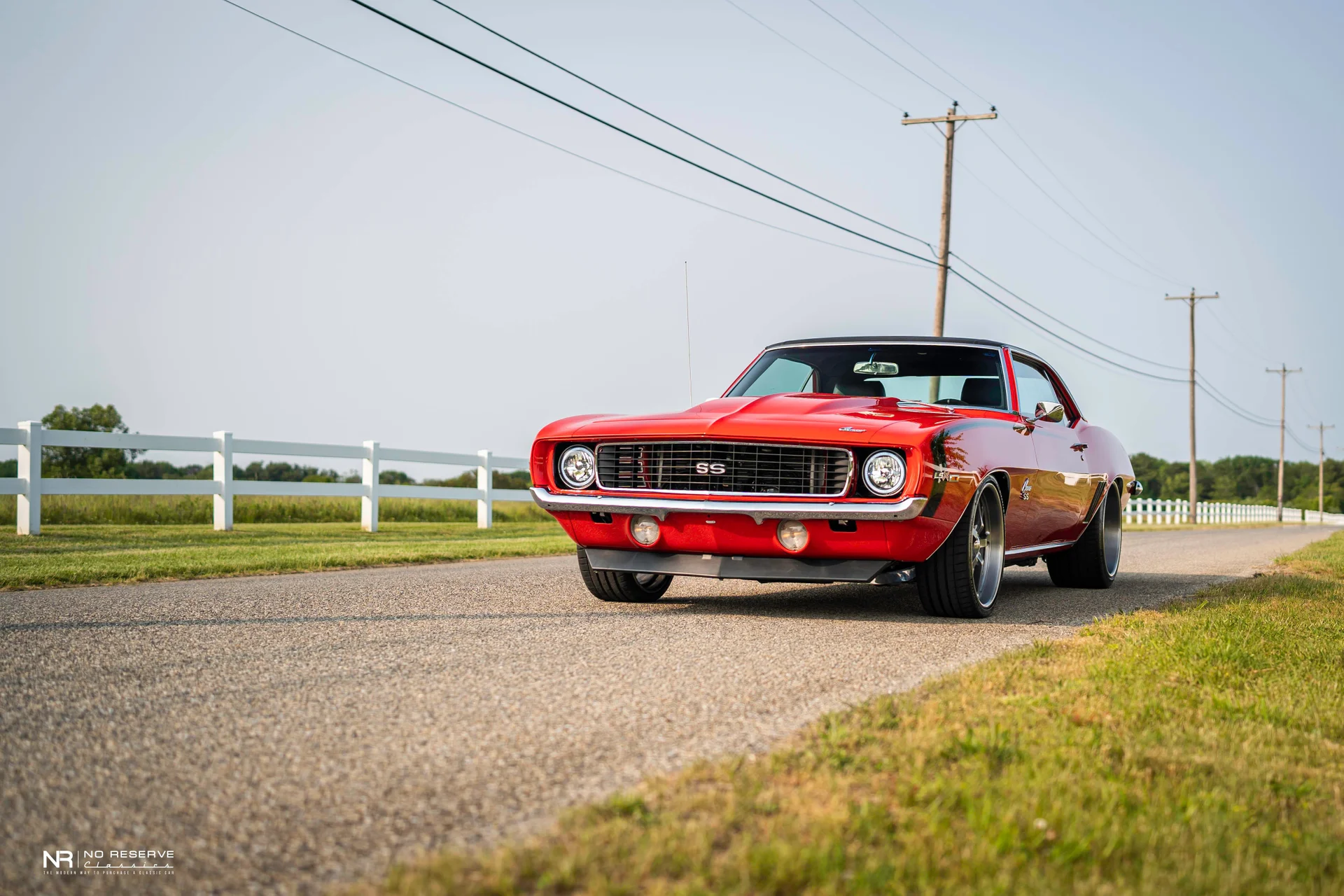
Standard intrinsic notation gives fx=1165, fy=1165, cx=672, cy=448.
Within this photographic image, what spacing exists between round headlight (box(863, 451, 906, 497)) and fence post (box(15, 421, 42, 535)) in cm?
999

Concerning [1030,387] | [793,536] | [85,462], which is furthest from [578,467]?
[85,462]

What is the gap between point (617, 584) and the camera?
6.56 metres

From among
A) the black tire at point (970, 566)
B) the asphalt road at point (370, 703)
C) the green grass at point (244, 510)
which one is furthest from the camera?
the green grass at point (244, 510)

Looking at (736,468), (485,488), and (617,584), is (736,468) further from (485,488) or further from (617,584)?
(485,488)

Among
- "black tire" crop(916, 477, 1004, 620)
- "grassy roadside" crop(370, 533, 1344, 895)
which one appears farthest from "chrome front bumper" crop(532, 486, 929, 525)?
"grassy roadside" crop(370, 533, 1344, 895)

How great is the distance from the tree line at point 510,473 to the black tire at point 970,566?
5266 mm

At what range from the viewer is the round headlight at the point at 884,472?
5.55 metres

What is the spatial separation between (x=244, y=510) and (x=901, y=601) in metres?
A: 12.7

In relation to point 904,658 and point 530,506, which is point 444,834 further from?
point 530,506

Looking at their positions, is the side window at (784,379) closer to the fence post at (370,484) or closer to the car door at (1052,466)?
the car door at (1052,466)

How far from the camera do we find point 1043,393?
8023mm

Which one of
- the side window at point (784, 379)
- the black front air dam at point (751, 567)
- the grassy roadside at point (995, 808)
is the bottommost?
the grassy roadside at point (995, 808)

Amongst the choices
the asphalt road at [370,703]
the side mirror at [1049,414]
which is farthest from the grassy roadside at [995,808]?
the side mirror at [1049,414]

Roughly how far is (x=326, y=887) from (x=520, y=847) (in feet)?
1.17
